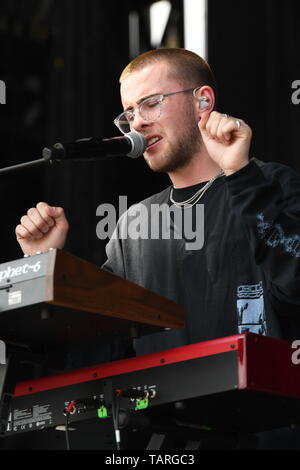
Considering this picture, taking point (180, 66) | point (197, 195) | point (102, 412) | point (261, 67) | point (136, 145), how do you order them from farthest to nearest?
1. point (261, 67)
2. point (180, 66)
3. point (197, 195)
4. point (136, 145)
5. point (102, 412)

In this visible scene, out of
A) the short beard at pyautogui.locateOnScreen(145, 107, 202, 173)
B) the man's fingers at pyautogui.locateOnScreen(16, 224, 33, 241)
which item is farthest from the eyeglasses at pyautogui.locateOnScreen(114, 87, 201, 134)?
the man's fingers at pyautogui.locateOnScreen(16, 224, 33, 241)

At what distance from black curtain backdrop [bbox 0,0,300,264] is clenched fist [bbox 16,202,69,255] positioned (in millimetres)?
1321

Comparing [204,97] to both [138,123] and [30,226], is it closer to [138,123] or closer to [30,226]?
[138,123]

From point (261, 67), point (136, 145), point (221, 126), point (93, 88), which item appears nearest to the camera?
point (221, 126)

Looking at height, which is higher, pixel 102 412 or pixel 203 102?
pixel 203 102

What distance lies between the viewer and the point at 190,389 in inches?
68.2

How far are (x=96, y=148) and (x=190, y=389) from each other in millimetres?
575

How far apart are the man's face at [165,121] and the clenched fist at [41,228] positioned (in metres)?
0.42

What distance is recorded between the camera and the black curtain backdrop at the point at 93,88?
136 inches

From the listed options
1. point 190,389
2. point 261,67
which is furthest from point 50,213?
point 261,67

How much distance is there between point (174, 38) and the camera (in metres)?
4.60

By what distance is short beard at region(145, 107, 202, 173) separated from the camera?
2.60 metres

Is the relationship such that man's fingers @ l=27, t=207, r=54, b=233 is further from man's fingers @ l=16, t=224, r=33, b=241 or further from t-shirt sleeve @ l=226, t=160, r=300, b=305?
t-shirt sleeve @ l=226, t=160, r=300, b=305

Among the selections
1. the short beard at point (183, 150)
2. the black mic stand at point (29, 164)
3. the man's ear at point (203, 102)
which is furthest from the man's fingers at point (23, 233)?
the man's ear at point (203, 102)
